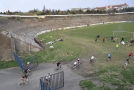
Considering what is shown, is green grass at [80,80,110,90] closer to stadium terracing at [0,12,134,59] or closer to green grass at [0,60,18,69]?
green grass at [0,60,18,69]

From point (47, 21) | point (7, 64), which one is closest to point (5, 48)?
point (7, 64)

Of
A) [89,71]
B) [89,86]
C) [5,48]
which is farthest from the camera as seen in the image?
[5,48]

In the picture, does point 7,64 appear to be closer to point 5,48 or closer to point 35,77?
point 5,48

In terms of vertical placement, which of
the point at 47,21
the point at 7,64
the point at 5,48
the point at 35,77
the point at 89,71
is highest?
the point at 47,21

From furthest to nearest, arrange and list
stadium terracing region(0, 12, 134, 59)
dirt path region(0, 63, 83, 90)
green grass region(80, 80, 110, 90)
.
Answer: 1. stadium terracing region(0, 12, 134, 59)
2. dirt path region(0, 63, 83, 90)
3. green grass region(80, 80, 110, 90)

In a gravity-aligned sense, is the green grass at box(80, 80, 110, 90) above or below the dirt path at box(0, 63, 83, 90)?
above

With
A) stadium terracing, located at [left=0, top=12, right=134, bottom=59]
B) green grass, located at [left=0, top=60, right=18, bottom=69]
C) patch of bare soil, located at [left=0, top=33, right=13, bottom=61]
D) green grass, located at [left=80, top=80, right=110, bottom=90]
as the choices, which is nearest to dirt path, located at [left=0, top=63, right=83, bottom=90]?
green grass, located at [left=80, top=80, right=110, bottom=90]

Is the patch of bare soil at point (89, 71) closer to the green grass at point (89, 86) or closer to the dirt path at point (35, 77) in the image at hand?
the green grass at point (89, 86)

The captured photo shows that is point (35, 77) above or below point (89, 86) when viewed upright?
below

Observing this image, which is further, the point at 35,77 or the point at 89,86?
the point at 35,77

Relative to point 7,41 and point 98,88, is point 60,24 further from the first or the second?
point 98,88

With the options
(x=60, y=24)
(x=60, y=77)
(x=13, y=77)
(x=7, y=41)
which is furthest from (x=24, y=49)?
(x=60, y=24)

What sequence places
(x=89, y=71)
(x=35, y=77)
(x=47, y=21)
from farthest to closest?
1. (x=47, y=21)
2. (x=89, y=71)
3. (x=35, y=77)

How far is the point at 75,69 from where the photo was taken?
18.2 metres
